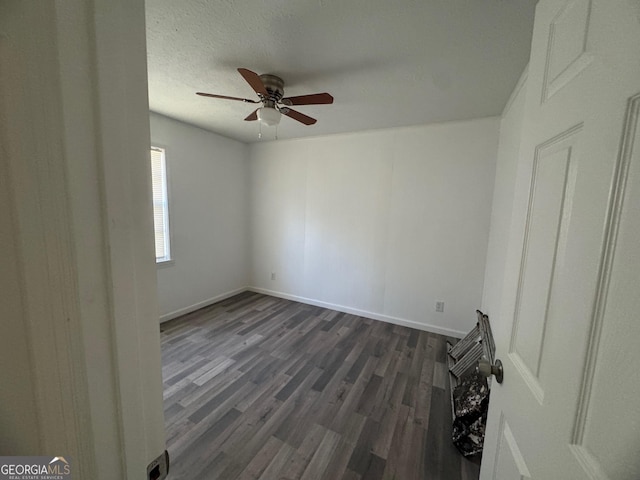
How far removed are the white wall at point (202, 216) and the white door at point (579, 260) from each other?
11.0 feet

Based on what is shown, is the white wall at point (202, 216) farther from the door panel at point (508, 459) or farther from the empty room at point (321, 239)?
the door panel at point (508, 459)

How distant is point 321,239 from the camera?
357cm

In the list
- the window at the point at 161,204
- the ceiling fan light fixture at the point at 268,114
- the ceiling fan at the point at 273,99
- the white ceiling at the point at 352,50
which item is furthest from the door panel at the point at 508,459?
the window at the point at 161,204

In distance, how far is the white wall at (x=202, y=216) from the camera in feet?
9.91

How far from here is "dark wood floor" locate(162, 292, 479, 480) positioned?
1.41 meters

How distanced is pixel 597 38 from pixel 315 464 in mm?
2051

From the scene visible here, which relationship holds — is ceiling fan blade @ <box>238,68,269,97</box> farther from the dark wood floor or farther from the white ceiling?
the dark wood floor

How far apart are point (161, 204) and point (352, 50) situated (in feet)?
8.87

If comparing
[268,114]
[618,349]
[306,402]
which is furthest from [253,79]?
[306,402]

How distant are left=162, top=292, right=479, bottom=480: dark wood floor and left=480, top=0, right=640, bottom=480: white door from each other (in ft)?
3.20

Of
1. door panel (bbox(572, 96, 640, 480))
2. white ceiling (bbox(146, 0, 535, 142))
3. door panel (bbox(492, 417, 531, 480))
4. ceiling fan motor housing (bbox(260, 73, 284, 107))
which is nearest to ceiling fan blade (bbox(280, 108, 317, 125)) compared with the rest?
ceiling fan motor housing (bbox(260, 73, 284, 107))

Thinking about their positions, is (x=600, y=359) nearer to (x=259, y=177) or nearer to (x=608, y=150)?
(x=608, y=150)

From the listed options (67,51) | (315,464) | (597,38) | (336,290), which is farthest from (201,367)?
(597,38)

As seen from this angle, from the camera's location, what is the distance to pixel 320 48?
151 cm
